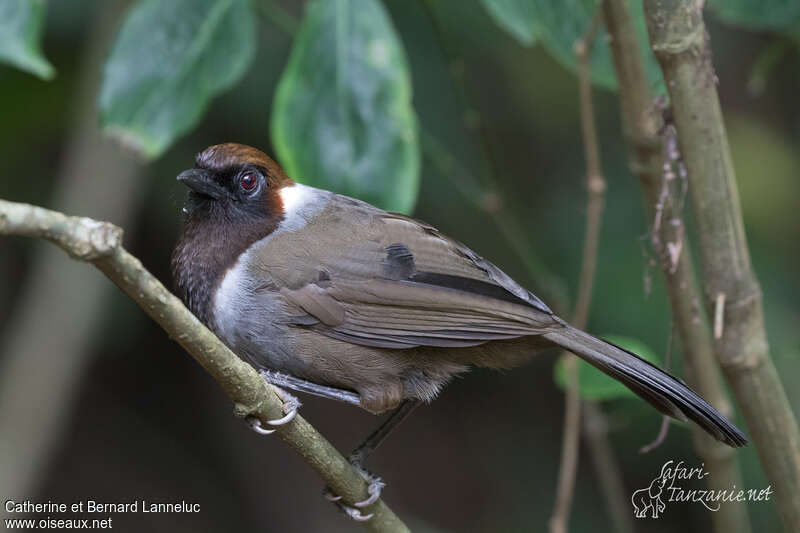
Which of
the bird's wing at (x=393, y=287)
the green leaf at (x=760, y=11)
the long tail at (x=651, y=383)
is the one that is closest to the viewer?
the long tail at (x=651, y=383)

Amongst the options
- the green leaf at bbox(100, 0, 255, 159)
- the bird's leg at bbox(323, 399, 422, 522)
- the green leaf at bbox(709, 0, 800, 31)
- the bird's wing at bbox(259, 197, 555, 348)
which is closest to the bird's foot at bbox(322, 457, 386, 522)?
the bird's leg at bbox(323, 399, 422, 522)

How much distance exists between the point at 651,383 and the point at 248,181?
4.59ft

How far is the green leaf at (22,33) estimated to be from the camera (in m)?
2.63

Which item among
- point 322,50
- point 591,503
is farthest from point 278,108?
point 591,503

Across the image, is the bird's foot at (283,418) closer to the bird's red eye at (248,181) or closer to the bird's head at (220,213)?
the bird's head at (220,213)

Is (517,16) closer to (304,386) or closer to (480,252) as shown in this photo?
(304,386)

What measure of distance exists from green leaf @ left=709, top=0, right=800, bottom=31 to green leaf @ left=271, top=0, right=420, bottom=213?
1.16 metres

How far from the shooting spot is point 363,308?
2678mm

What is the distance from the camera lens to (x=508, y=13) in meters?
2.88

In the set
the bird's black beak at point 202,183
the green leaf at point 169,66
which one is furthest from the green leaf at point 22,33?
the bird's black beak at point 202,183

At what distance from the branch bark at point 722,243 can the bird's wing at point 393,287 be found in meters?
0.50

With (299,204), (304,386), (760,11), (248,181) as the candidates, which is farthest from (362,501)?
(760,11)

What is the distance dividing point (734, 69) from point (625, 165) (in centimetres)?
113

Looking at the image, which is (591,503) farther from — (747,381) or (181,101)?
(181,101)
